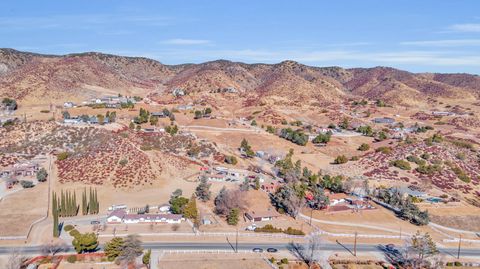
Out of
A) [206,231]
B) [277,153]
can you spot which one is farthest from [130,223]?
[277,153]

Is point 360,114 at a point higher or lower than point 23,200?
higher

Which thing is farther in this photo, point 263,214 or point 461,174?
point 461,174

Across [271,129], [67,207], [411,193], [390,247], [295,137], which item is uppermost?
[271,129]

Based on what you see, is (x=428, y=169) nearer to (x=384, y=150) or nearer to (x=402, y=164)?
(x=402, y=164)

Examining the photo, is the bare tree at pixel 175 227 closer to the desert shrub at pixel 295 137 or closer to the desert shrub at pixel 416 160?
the desert shrub at pixel 416 160

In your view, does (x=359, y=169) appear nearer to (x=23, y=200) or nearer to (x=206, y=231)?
(x=206, y=231)

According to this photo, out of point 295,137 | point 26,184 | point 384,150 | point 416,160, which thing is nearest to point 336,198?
point 416,160
